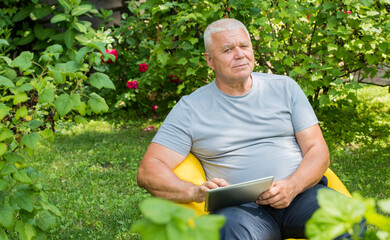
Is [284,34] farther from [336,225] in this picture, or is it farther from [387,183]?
[336,225]

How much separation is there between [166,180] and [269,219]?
1.72ft

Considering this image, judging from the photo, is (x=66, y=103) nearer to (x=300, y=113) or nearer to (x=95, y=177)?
(x=300, y=113)

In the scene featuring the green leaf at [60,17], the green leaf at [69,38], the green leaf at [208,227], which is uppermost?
the green leaf at [208,227]

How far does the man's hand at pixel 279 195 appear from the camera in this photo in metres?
2.03

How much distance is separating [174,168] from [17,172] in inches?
30.5

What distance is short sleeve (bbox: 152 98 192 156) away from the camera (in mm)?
2342

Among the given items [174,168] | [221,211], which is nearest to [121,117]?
[174,168]

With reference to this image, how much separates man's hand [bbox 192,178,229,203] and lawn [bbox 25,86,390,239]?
2.44ft

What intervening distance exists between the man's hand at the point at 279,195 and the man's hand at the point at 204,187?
0.61 feet

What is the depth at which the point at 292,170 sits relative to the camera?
2285 millimetres

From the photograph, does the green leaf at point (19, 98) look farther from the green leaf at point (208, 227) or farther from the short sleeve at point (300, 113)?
the green leaf at point (208, 227)

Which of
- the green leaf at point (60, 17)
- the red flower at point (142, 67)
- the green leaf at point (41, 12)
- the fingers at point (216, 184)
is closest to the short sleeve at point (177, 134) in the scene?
the fingers at point (216, 184)

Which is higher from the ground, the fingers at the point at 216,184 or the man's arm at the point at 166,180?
the fingers at the point at 216,184

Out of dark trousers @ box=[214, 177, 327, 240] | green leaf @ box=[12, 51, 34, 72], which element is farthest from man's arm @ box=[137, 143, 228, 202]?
green leaf @ box=[12, 51, 34, 72]
